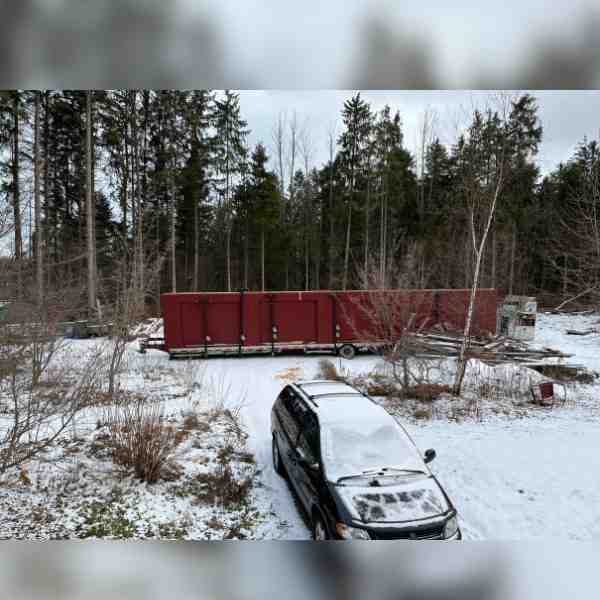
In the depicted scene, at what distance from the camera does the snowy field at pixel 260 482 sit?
3.25 meters

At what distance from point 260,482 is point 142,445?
1.25 m

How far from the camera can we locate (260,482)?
4.12 meters

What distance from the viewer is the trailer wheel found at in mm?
10047

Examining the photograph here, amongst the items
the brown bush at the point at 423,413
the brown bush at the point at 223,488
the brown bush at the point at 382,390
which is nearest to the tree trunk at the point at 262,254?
the brown bush at the point at 382,390

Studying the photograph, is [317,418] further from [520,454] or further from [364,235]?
[364,235]

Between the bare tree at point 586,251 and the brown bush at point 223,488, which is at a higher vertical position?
the bare tree at point 586,251

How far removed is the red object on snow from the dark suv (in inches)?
225

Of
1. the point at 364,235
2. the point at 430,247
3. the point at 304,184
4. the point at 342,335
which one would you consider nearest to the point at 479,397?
the point at 342,335

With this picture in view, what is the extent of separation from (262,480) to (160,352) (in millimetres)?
7197

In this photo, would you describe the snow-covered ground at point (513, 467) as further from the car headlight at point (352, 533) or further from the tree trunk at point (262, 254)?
the tree trunk at point (262, 254)

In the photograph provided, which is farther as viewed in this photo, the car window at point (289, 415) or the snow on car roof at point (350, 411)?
the car window at point (289, 415)

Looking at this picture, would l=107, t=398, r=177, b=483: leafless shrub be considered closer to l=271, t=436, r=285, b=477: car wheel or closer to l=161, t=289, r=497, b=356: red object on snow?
l=271, t=436, r=285, b=477: car wheel

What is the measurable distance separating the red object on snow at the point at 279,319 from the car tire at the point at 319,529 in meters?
6.79

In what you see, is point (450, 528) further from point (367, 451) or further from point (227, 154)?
point (227, 154)
